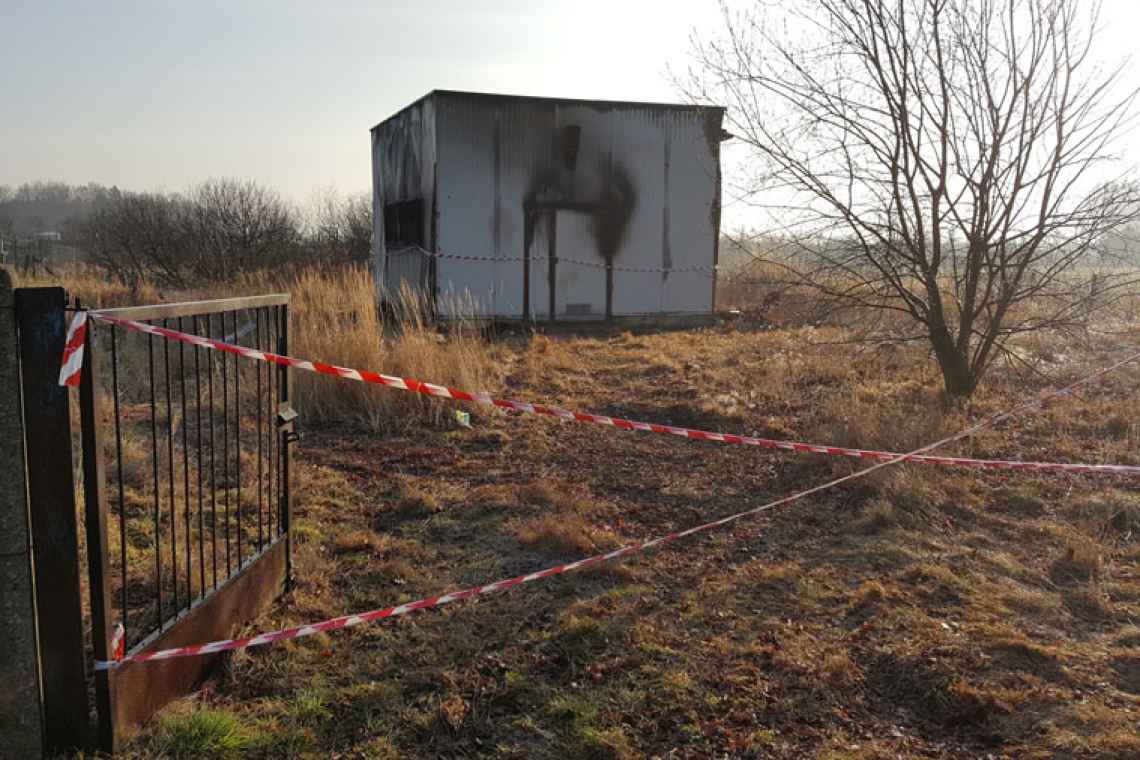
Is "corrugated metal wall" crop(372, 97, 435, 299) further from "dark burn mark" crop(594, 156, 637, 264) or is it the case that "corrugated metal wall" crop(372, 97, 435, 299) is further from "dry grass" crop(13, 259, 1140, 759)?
"dry grass" crop(13, 259, 1140, 759)

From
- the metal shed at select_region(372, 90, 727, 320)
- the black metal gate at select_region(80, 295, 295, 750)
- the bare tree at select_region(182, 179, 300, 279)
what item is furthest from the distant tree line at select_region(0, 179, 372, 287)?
the black metal gate at select_region(80, 295, 295, 750)

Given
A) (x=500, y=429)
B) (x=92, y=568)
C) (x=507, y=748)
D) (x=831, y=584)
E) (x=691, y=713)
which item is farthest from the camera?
(x=500, y=429)

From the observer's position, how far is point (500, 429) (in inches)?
285

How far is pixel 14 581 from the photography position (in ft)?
7.56

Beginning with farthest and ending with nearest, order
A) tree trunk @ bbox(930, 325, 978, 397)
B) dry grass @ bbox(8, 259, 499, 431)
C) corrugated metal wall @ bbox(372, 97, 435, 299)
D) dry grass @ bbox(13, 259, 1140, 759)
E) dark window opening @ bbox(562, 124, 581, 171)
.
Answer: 1. dark window opening @ bbox(562, 124, 581, 171)
2. corrugated metal wall @ bbox(372, 97, 435, 299)
3. tree trunk @ bbox(930, 325, 978, 397)
4. dry grass @ bbox(8, 259, 499, 431)
5. dry grass @ bbox(13, 259, 1140, 759)

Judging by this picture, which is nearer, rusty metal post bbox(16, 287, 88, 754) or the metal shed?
rusty metal post bbox(16, 287, 88, 754)

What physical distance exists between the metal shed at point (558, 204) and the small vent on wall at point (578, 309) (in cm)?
3

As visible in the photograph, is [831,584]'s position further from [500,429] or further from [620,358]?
→ [620,358]

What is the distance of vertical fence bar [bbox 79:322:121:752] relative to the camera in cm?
231

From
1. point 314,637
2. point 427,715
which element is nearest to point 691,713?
point 427,715

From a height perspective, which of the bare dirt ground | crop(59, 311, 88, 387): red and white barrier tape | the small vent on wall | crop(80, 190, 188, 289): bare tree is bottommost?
the bare dirt ground

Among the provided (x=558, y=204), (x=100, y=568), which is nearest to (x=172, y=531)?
(x=100, y=568)

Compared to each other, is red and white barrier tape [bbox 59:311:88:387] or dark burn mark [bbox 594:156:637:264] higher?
dark burn mark [bbox 594:156:637:264]

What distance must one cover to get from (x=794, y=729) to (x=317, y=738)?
1.56 metres
